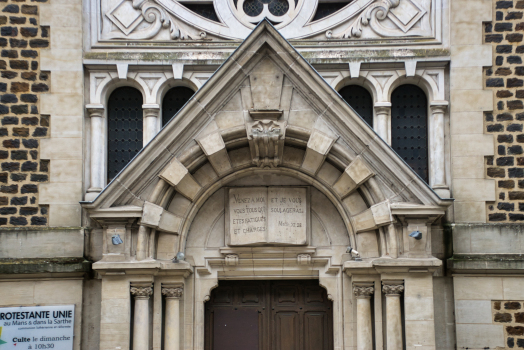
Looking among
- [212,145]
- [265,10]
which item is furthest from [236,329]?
[265,10]

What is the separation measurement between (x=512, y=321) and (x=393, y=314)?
183cm

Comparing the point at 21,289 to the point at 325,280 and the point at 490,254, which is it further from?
the point at 490,254

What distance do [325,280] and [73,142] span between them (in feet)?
14.9

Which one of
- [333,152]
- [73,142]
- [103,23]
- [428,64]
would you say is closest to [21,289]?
[73,142]

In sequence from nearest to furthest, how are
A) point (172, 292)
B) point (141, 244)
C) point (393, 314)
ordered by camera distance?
1. point (393, 314)
2. point (141, 244)
3. point (172, 292)

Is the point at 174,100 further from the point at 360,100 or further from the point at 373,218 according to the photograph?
the point at 373,218

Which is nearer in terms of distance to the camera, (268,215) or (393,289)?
(393,289)

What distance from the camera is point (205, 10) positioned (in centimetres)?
1161

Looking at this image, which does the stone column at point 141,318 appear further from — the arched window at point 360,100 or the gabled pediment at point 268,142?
the arched window at point 360,100

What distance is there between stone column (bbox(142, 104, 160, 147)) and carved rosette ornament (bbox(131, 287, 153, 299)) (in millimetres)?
2373

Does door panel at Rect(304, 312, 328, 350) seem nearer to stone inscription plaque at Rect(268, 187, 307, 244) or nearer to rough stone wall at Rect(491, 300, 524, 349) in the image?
stone inscription plaque at Rect(268, 187, 307, 244)

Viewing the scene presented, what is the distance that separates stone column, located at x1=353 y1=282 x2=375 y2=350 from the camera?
10.3m

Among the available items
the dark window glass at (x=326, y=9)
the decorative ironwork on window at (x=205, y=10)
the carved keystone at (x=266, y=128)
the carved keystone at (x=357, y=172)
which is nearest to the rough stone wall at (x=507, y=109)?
the carved keystone at (x=357, y=172)

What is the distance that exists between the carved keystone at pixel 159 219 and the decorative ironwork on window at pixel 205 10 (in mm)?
3474
